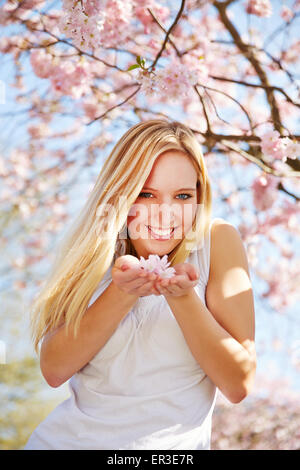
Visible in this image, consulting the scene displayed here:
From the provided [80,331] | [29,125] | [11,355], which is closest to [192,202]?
[80,331]

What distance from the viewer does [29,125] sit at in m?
4.12

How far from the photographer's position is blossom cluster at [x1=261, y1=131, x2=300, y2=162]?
1.94 m

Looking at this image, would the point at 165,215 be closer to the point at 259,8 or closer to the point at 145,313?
the point at 145,313

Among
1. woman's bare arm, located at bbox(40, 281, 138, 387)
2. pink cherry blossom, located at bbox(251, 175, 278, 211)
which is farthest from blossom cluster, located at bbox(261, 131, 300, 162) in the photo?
woman's bare arm, located at bbox(40, 281, 138, 387)

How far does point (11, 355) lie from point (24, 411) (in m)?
0.95

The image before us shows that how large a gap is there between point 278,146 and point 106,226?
3.20 feet

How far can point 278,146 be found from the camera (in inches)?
76.9

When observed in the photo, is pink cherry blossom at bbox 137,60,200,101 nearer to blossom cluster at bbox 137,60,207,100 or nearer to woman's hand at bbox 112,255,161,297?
blossom cluster at bbox 137,60,207,100

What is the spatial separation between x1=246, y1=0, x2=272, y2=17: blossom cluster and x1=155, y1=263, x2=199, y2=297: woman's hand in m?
2.46

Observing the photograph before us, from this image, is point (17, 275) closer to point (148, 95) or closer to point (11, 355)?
point (11, 355)

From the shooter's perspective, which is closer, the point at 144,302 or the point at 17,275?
the point at 144,302

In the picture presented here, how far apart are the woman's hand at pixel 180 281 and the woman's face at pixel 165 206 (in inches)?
8.3

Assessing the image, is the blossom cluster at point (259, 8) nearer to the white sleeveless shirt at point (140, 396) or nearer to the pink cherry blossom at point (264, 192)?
the pink cherry blossom at point (264, 192)
